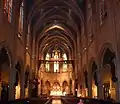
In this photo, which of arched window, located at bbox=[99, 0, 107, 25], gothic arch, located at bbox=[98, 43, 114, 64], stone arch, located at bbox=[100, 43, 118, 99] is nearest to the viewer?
stone arch, located at bbox=[100, 43, 118, 99]

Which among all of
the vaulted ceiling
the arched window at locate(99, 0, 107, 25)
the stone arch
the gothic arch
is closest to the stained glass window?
the arched window at locate(99, 0, 107, 25)

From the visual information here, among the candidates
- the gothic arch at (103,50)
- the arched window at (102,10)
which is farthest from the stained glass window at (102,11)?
the gothic arch at (103,50)

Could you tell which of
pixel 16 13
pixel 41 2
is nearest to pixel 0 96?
pixel 16 13

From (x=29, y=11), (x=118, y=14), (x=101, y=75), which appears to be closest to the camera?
(x=118, y=14)

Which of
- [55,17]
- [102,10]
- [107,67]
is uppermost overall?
[55,17]

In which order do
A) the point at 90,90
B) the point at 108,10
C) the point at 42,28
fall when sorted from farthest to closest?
the point at 42,28
the point at 90,90
the point at 108,10

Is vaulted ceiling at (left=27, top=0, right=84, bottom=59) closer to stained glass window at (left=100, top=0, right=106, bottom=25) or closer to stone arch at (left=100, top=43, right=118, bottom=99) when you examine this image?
stained glass window at (left=100, top=0, right=106, bottom=25)

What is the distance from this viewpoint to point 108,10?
1777cm

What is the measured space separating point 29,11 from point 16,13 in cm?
778

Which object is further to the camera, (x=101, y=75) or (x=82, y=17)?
(x=82, y=17)

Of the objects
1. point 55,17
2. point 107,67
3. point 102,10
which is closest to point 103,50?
point 102,10

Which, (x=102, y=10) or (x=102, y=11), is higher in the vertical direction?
(x=102, y=10)

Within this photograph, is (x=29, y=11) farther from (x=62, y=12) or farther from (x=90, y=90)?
(x=90, y=90)

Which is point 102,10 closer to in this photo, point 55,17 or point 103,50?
point 103,50
